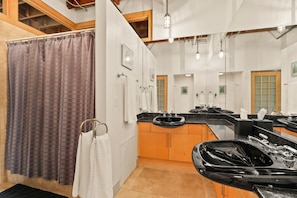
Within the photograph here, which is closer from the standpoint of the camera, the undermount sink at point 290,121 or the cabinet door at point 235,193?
the cabinet door at point 235,193

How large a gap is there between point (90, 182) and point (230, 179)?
1.28 metres

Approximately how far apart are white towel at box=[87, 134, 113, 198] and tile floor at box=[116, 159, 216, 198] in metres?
0.62

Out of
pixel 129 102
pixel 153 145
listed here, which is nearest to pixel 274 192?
pixel 129 102

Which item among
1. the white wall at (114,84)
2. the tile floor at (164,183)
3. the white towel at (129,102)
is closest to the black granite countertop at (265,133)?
the white towel at (129,102)

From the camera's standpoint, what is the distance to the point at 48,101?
2.05 m

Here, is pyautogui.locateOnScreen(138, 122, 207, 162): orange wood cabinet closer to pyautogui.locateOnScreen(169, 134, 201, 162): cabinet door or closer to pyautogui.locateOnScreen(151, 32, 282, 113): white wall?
pyautogui.locateOnScreen(169, 134, 201, 162): cabinet door

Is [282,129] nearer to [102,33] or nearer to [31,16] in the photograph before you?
[102,33]

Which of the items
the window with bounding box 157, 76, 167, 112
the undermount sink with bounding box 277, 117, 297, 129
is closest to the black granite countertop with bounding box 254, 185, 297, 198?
the undermount sink with bounding box 277, 117, 297, 129

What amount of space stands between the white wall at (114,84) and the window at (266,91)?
5.74 feet

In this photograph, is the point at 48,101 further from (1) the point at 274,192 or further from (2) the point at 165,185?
(1) the point at 274,192

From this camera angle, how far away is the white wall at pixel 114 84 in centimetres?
183

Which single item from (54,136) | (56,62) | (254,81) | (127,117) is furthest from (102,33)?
(254,81)

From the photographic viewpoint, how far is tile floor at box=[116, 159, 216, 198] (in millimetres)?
2068

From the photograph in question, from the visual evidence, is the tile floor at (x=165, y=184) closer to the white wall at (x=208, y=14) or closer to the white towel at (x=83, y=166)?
the white towel at (x=83, y=166)
